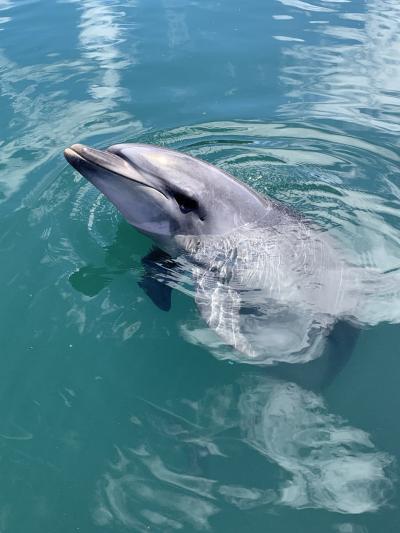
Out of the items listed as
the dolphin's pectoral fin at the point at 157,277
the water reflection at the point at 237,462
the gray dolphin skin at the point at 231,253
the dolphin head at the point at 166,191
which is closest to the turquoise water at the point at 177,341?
the water reflection at the point at 237,462

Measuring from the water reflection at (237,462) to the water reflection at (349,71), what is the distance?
6.40 metres

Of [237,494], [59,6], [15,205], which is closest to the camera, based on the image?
[237,494]

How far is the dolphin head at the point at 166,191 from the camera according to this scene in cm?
593

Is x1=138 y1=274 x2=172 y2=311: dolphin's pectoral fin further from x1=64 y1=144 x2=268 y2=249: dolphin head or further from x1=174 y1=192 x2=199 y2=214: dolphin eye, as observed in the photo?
x1=174 y1=192 x2=199 y2=214: dolphin eye

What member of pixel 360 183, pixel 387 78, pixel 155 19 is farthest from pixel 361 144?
pixel 155 19

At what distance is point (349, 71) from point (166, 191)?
7.65 m

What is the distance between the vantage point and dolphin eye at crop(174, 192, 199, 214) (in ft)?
20.5

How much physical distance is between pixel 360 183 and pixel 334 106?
2877 mm

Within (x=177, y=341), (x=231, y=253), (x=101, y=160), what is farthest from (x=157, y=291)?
(x=101, y=160)

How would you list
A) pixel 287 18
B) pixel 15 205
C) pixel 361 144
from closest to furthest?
1. pixel 15 205
2. pixel 361 144
3. pixel 287 18

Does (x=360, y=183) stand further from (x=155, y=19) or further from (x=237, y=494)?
(x=155, y=19)

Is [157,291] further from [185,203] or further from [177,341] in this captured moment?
[185,203]

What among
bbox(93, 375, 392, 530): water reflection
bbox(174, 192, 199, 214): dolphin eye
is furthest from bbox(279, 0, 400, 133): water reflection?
bbox(93, 375, 392, 530): water reflection

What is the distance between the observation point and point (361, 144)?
9516 millimetres
